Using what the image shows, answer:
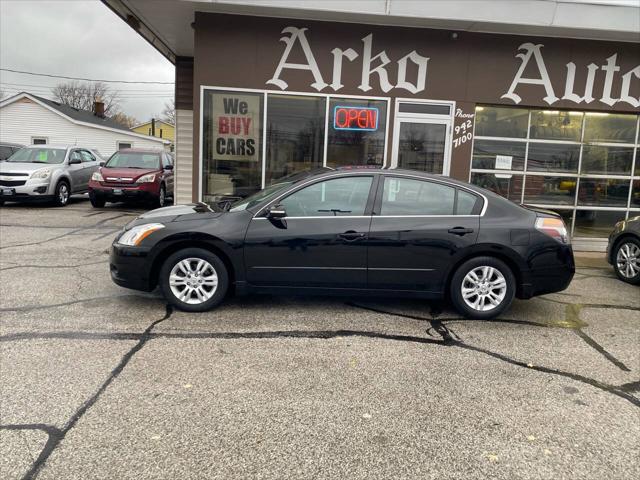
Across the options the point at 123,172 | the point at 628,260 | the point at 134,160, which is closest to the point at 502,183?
the point at 628,260

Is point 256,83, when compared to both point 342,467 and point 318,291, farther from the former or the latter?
point 342,467

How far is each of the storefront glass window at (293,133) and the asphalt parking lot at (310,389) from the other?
Result: 12.6ft

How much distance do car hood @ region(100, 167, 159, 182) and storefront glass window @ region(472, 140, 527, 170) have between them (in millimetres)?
8630

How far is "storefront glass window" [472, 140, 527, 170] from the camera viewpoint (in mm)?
9367

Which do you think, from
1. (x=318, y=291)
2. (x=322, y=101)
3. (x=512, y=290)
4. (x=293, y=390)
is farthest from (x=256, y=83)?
(x=293, y=390)

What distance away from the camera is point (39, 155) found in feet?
48.7

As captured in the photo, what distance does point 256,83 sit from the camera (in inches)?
343

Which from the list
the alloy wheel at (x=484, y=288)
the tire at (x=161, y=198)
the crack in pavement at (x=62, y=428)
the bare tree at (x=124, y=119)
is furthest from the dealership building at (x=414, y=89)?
the bare tree at (x=124, y=119)

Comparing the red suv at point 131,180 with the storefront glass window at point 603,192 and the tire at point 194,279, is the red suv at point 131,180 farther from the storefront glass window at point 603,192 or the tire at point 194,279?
the storefront glass window at point 603,192

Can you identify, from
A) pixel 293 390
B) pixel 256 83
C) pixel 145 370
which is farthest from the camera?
pixel 256 83

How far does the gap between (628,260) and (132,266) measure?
670 cm

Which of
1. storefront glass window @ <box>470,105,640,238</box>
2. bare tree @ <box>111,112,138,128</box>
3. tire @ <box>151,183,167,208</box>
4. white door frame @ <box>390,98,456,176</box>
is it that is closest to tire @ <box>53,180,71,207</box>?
tire @ <box>151,183,167,208</box>

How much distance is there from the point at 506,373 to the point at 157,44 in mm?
10599

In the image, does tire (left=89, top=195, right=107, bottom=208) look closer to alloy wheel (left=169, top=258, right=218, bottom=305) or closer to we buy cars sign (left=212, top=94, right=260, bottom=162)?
we buy cars sign (left=212, top=94, right=260, bottom=162)
